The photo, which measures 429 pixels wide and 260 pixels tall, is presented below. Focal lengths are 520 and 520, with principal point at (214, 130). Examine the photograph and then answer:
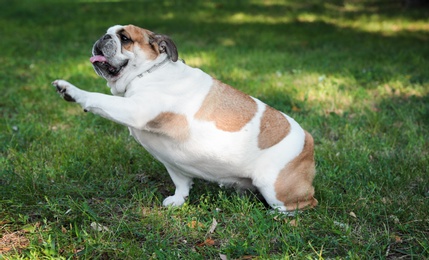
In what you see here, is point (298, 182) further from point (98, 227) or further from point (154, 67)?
point (98, 227)

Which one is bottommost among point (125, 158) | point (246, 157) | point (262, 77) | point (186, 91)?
point (262, 77)

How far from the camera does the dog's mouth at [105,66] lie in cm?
353

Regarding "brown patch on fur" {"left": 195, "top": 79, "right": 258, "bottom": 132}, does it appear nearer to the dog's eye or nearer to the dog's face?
the dog's face

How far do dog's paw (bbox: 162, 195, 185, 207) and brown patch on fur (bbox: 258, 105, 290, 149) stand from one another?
0.74 meters

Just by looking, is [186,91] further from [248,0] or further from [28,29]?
[248,0]

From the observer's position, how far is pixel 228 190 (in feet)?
13.5

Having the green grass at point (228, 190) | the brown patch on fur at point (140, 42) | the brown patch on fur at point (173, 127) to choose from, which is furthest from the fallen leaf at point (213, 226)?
the brown patch on fur at point (140, 42)

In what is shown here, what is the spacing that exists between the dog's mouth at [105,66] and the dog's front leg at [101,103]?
1.16ft

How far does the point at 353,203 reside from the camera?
3.82m

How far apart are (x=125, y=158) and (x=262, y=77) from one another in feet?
10.8

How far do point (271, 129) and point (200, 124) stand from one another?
536mm

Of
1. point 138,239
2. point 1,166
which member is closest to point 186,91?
point 138,239

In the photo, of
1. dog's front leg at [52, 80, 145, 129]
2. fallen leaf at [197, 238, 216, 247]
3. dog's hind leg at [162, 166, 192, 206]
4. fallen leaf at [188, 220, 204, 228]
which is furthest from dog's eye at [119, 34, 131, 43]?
fallen leaf at [197, 238, 216, 247]

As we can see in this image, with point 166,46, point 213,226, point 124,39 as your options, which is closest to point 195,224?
point 213,226
